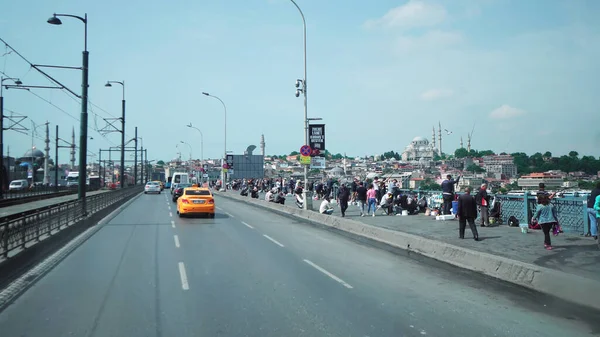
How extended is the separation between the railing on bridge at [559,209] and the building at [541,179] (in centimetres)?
56

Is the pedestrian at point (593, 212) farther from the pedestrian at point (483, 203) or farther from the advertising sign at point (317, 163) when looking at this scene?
the advertising sign at point (317, 163)

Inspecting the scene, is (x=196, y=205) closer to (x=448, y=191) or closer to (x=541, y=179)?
(x=448, y=191)

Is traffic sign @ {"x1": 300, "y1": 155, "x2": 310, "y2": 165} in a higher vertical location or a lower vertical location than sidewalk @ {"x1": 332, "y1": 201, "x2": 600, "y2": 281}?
higher

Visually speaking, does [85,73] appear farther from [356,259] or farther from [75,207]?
[356,259]

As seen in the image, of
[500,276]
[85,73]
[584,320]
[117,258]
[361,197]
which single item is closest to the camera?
[584,320]

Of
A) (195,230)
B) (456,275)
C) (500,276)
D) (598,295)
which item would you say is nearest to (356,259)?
(456,275)

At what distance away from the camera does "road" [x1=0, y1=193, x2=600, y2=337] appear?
620cm

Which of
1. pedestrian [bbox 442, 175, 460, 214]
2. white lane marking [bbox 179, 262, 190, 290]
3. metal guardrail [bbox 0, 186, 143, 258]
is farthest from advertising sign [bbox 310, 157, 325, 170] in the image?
white lane marking [bbox 179, 262, 190, 290]

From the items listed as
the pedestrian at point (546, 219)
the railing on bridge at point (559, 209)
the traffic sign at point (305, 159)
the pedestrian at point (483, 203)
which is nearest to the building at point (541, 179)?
the railing on bridge at point (559, 209)

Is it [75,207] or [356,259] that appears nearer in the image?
[356,259]

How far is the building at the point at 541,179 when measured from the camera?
47.8 ft

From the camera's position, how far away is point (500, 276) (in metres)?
9.79

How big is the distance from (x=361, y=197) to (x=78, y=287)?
1662 cm

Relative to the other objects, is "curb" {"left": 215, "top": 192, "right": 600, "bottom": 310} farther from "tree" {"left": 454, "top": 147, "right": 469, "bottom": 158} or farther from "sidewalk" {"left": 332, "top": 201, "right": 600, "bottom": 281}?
"tree" {"left": 454, "top": 147, "right": 469, "bottom": 158}
